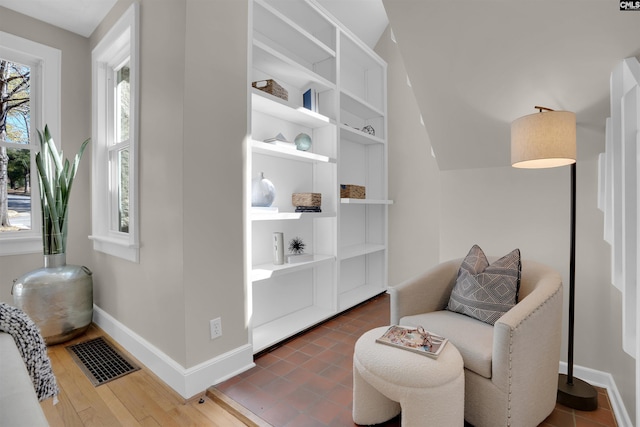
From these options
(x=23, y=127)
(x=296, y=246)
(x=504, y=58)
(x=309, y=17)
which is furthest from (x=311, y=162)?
(x=23, y=127)

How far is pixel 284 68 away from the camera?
94.7 inches

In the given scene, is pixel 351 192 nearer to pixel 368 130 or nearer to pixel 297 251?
pixel 297 251

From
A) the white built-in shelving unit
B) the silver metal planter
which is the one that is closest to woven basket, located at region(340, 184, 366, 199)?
the white built-in shelving unit

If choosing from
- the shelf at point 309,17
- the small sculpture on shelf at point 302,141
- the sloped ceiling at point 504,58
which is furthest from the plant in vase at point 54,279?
the sloped ceiling at point 504,58

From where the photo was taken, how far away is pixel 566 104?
1.58 m

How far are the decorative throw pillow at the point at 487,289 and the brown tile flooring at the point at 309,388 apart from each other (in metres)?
0.55

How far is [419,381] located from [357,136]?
2519mm

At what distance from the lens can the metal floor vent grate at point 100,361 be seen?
1842mm

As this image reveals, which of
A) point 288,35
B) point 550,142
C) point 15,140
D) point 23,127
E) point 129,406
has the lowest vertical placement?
point 129,406

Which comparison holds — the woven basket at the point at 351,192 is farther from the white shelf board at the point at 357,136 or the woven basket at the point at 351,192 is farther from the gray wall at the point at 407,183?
the gray wall at the point at 407,183

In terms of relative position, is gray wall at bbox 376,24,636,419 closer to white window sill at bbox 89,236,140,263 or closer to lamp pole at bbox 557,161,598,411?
lamp pole at bbox 557,161,598,411

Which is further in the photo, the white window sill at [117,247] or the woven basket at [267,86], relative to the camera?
the woven basket at [267,86]

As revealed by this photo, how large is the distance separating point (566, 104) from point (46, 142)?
3278 millimetres

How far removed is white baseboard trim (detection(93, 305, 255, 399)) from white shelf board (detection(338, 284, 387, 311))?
1.15m
